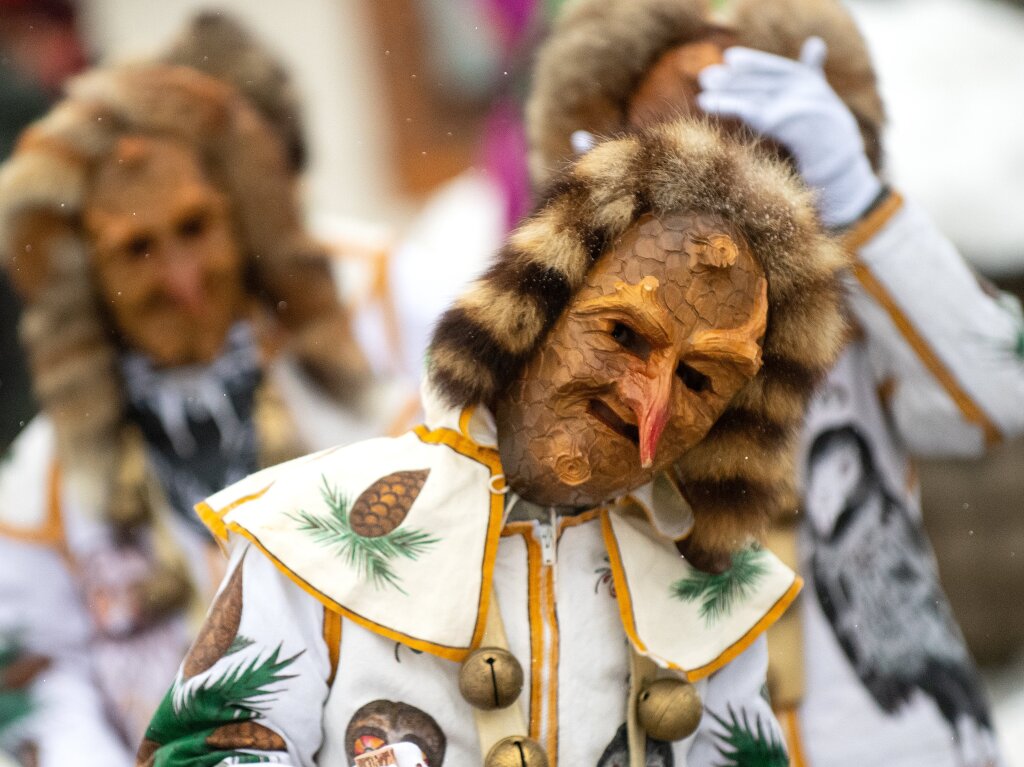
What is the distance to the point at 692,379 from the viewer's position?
1.15m

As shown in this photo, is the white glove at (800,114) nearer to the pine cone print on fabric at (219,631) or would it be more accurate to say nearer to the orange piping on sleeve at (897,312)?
the orange piping on sleeve at (897,312)

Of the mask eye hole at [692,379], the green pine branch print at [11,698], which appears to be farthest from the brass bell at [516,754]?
the green pine branch print at [11,698]

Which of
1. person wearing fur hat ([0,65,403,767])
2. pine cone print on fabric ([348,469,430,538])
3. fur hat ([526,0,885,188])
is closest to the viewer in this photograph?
pine cone print on fabric ([348,469,430,538])

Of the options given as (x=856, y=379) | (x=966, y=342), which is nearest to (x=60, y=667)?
(x=856, y=379)

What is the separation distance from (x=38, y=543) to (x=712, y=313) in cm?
109

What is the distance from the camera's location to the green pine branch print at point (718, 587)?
1257 mm

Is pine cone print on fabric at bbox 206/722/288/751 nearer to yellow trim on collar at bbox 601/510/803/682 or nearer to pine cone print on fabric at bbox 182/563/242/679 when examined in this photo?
pine cone print on fabric at bbox 182/563/242/679

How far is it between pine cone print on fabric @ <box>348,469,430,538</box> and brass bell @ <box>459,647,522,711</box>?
0.44 ft

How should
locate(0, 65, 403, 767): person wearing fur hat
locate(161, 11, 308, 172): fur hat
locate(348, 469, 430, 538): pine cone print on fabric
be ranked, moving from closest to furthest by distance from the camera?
1. locate(348, 469, 430, 538): pine cone print on fabric
2. locate(0, 65, 403, 767): person wearing fur hat
3. locate(161, 11, 308, 172): fur hat

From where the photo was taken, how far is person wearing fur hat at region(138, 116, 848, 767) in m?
1.13

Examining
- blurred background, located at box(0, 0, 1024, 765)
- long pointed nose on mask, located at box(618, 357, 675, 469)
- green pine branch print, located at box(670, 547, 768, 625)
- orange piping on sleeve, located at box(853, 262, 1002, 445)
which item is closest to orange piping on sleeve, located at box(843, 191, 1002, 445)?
orange piping on sleeve, located at box(853, 262, 1002, 445)

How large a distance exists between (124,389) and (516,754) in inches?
39.1

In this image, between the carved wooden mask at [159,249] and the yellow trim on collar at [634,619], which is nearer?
the yellow trim on collar at [634,619]

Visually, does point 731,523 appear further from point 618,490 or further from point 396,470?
point 396,470
